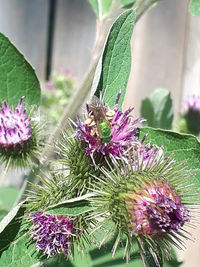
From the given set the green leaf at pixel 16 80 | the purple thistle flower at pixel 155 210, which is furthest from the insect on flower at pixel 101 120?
the green leaf at pixel 16 80

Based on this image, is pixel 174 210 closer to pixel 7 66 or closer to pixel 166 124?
pixel 7 66

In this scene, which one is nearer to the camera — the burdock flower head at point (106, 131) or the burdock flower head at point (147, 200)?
the burdock flower head at point (147, 200)

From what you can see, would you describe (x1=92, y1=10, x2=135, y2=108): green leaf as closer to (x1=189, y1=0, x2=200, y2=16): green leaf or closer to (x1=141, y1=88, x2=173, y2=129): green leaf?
(x1=189, y1=0, x2=200, y2=16): green leaf

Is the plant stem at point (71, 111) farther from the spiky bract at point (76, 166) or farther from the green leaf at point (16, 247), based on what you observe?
the green leaf at point (16, 247)

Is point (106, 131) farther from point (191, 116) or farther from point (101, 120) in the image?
point (191, 116)

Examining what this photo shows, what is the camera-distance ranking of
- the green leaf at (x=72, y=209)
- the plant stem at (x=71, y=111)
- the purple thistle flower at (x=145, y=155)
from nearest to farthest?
the green leaf at (x=72, y=209) < the purple thistle flower at (x=145, y=155) < the plant stem at (x=71, y=111)

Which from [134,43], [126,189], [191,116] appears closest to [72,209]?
[126,189]

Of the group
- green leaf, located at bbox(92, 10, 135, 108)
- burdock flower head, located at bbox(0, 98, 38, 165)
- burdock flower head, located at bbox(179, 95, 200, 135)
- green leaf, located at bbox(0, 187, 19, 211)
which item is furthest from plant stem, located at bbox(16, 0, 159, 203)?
green leaf, located at bbox(0, 187, 19, 211)
